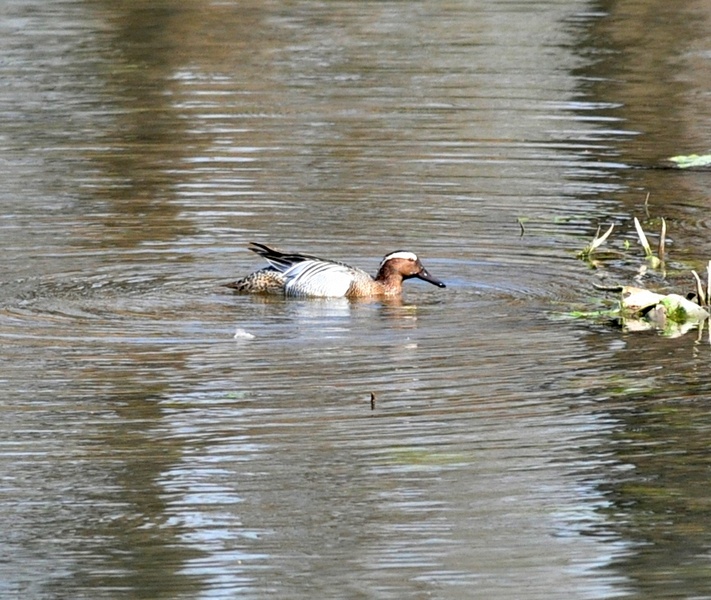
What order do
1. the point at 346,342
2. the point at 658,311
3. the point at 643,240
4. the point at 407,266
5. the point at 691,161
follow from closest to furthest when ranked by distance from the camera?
the point at 346,342, the point at 658,311, the point at 407,266, the point at 643,240, the point at 691,161

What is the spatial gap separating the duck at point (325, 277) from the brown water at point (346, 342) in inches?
6.2

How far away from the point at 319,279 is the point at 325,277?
2.1 inches

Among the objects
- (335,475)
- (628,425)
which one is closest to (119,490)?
(335,475)

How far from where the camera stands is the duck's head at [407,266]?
11.9 metres

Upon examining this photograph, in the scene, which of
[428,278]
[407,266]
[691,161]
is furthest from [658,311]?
[691,161]

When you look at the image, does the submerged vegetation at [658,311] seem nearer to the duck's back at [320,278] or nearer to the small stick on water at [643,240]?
the small stick on water at [643,240]

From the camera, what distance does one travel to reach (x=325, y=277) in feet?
38.9

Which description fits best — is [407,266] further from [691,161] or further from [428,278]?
[691,161]

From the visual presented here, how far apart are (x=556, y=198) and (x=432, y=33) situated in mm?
10243

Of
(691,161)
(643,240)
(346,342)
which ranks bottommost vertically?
(346,342)

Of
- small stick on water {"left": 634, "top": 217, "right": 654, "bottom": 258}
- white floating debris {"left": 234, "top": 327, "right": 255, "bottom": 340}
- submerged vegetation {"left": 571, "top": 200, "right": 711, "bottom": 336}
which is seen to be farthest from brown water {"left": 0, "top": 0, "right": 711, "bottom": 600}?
submerged vegetation {"left": 571, "top": 200, "right": 711, "bottom": 336}

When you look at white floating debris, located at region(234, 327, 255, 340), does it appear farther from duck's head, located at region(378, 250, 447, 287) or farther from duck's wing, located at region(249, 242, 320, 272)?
duck's head, located at region(378, 250, 447, 287)

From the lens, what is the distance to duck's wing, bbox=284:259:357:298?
466 inches

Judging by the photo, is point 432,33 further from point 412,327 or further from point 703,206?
point 412,327
